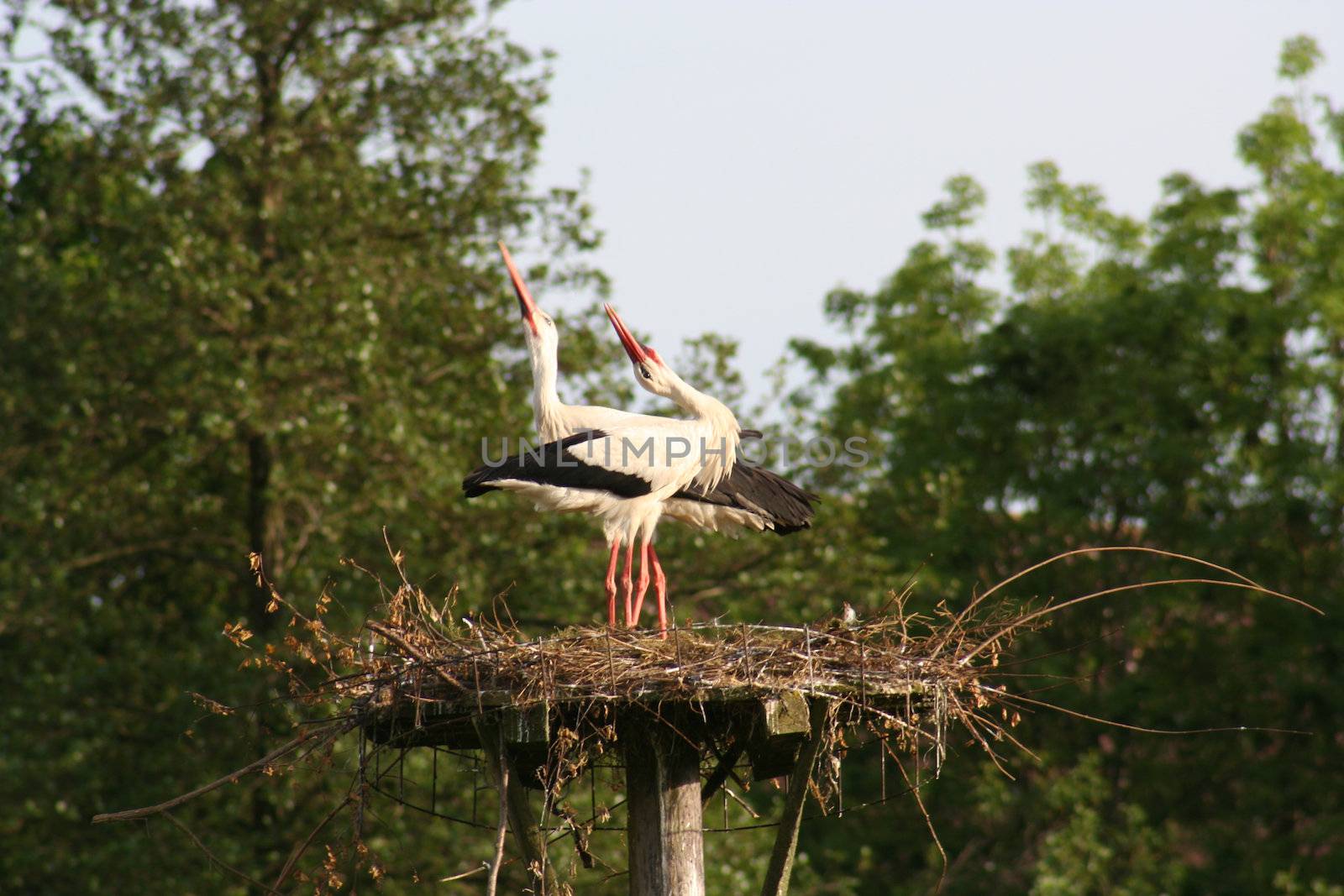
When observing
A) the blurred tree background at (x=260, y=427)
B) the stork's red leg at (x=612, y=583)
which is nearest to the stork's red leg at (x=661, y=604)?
the stork's red leg at (x=612, y=583)

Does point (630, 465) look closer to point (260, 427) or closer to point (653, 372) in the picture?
point (653, 372)

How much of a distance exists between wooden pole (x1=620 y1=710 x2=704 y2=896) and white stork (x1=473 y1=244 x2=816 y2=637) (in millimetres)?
1307

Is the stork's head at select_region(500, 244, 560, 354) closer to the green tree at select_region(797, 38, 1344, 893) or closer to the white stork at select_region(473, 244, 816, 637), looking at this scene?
the white stork at select_region(473, 244, 816, 637)

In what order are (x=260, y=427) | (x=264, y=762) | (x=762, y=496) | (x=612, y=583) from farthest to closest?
(x=260, y=427)
(x=762, y=496)
(x=612, y=583)
(x=264, y=762)

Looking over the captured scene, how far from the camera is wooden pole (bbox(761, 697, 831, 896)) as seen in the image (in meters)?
6.15

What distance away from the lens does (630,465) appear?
809cm

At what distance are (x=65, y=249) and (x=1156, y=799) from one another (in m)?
15.9

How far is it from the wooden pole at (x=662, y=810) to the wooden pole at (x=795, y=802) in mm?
300

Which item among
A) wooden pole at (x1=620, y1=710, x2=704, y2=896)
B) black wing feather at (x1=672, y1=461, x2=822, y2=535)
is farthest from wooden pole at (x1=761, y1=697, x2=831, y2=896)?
black wing feather at (x1=672, y1=461, x2=822, y2=535)

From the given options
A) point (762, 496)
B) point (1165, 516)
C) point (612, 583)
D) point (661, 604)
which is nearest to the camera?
point (661, 604)

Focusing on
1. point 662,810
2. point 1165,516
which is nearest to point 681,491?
point 662,810

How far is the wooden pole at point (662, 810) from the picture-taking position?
6.40m

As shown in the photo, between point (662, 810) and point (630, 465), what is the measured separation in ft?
6.97

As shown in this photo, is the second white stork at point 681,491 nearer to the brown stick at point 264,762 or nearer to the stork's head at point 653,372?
the stork's head at point 653,372
